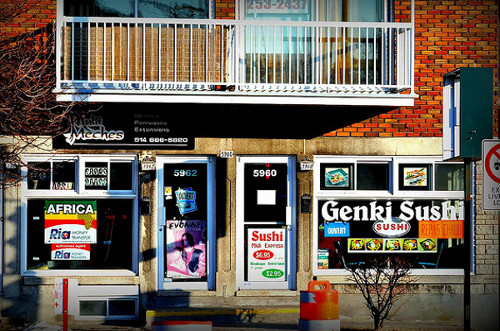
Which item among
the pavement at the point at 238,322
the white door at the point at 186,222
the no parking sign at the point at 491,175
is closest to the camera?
the no parking sign at the point at 491,175

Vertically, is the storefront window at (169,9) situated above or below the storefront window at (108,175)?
above

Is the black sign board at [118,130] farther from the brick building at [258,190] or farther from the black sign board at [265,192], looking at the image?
the black sign board at [265,192]

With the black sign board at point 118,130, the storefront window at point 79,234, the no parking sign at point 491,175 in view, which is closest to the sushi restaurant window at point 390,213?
the black sign board at point 118,130

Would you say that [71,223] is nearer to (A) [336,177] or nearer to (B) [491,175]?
(A) [336,177]

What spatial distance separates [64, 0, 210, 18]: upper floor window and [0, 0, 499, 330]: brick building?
0.9 inches

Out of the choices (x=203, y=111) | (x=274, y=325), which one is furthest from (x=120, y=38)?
(x=274, y=325)

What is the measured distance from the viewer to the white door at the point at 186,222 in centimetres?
1233

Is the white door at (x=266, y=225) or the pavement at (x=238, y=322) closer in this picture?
the pavement at (x=238, y=322)

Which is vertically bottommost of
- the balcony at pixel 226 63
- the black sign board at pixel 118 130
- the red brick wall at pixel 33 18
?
the black sign board at pixel 118 130

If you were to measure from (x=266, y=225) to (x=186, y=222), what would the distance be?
4.66 ft

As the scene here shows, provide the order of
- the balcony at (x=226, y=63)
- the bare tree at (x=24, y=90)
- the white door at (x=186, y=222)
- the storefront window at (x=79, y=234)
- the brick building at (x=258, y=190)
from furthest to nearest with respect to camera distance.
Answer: the white door at (x=186, y=222), the storefront window at (x=79, y=234), the brick building at (x=258, y=190), the balcony at (x=226, y=63), the bare tree at (x=24, y=90)

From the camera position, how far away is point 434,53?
A: 12508 mm

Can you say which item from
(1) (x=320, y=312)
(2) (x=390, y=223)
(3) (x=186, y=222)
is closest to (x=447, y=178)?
(2) (x=390, y=223)

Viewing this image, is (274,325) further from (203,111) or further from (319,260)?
(203,111)
